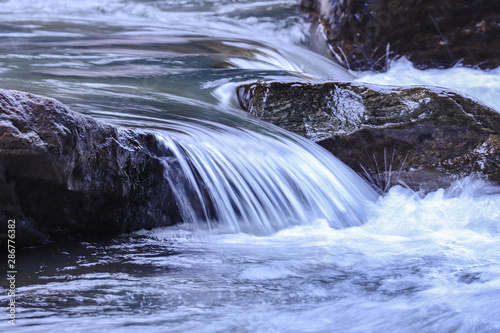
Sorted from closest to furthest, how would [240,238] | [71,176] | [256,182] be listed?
1. [71,176]
2. [240,238]
3. [256,182]

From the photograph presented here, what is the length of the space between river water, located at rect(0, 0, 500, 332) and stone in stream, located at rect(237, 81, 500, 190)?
175mm

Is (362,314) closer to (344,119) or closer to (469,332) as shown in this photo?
(469,332)

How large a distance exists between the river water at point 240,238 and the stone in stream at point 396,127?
0.17 metres

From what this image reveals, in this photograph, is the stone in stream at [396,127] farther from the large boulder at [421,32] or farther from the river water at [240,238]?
the large boulder at [421,32]

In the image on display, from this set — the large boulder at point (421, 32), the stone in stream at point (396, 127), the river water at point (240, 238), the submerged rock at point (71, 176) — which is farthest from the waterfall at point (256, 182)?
the large boulder at point (421, 32)

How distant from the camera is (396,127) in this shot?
4.72m

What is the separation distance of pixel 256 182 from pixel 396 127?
4.89ft

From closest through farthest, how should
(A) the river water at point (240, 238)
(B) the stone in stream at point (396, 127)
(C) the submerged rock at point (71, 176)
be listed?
(A) the river water at point (240, 238) → (C) the submerged rock at point (71, 176) → (B) the stone in stream at point (396, 127)

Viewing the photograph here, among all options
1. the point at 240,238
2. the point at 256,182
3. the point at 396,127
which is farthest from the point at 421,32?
the point at 240,238

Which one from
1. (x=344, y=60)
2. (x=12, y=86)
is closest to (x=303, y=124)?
(x=12, y=86)

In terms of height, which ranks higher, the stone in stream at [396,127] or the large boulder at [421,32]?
the large boulder at [421,32]

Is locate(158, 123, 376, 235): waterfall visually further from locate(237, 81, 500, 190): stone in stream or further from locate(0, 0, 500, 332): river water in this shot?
locate(237, 81, 500, 190): stone in stream

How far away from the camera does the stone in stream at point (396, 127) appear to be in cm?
461

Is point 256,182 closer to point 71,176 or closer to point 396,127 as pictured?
point 71,176
